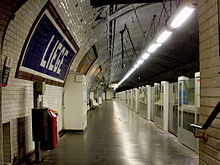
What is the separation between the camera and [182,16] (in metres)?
3.55

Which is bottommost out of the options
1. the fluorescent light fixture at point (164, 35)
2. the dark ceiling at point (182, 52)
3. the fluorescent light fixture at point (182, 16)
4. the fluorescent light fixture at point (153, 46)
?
the fluorescent light fixture at point (153, 46)

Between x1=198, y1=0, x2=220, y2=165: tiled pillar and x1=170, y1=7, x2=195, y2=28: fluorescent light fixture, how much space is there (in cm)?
97

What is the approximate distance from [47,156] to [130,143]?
2.41 m

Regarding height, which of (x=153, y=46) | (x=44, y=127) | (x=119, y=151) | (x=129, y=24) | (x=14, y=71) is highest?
(x=129, y=24)

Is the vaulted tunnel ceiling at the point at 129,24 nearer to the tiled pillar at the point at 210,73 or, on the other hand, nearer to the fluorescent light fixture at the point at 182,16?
the fluorescent light fixture at the point at 182,16

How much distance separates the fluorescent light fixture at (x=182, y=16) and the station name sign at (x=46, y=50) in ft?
8.38

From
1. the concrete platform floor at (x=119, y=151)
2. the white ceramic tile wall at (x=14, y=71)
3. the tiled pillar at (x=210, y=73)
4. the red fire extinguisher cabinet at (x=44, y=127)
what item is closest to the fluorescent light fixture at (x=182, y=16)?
the tiled pillar at (x=210, y=73)

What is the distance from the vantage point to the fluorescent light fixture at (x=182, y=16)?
10.9ft

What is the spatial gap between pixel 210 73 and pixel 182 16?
71.7 inches

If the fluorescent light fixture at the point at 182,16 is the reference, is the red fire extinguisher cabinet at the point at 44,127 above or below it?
below

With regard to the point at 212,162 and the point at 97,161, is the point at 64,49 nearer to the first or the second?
the point at 97,161

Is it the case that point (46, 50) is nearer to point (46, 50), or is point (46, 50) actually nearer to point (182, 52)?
point (46, 50)

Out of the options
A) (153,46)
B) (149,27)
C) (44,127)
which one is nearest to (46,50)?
(44,127)

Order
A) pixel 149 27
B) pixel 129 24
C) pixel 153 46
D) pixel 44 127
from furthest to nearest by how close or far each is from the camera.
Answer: pixel 149 27 < pixel 129 24 < pixel 153 46 < pixel 44 127
